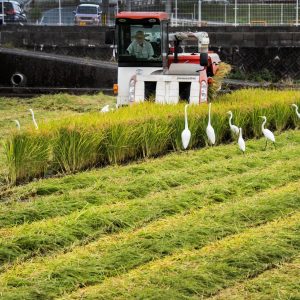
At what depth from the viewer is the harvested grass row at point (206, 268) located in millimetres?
4824

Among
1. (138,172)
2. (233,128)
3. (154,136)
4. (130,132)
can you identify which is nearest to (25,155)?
(138,172)

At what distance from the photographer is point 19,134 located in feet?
26.7

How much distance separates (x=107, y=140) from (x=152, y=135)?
68 centimetres

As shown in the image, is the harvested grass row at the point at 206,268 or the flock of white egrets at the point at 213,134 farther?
the flock of white egrets at the point at 213,134

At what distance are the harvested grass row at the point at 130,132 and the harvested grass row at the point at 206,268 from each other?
121 inches

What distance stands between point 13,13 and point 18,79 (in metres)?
6.49

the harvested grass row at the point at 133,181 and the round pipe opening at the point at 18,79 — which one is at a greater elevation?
the round pipe opening at the point at 18,79

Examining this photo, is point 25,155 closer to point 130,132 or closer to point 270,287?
point 130,132

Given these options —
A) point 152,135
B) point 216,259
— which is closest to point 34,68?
point 152,135

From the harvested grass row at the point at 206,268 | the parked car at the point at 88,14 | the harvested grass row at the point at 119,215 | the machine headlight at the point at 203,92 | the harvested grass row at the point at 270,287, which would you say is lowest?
the harvested grass row at the point at 270,287

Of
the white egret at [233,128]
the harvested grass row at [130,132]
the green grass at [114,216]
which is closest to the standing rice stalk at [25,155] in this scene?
the harvested grass row at [130,132]

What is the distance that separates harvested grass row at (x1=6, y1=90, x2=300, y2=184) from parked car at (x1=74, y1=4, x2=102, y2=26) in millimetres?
14997

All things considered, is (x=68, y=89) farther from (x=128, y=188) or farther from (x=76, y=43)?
(x=128, y=188)

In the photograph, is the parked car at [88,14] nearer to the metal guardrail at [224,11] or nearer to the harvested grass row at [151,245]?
the metal guardrail at [224,11]
